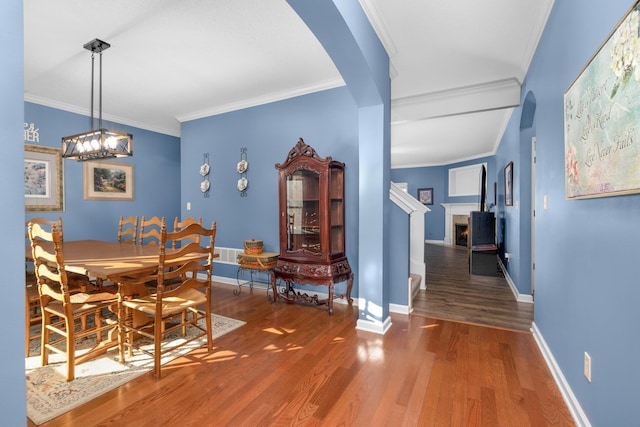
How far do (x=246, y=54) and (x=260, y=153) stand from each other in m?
1.40

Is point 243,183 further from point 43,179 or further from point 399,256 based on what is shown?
point 43,179

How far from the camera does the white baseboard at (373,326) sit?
273 centimetres

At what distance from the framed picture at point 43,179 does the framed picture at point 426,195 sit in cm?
891

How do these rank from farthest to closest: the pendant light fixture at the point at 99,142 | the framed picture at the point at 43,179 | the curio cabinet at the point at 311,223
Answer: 1. the framed picture at the point at 43,179
2. the curio cabinet at the point at 311,223
3. the pendant light fixture at the point at 99,142

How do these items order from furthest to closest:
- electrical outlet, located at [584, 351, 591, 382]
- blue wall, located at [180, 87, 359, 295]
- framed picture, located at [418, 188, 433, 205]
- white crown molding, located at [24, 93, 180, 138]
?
framed picture, located at [418, 188, 433, 205]
white crown molding, located at [24, 93, 180, 138]
blue wall, located at [180, 87, 359, 295]
electrical outlet, located at [584, 351, 591, 382]

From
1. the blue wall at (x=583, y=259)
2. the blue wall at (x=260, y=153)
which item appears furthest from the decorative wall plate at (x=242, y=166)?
the blue wall at (x=583, y=259)

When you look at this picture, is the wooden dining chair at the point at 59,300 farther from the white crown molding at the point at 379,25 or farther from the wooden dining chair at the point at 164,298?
the white crown molding at the point at 379,25

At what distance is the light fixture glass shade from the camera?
272 cm

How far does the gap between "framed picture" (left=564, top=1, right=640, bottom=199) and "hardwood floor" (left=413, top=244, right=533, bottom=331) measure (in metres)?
1.84

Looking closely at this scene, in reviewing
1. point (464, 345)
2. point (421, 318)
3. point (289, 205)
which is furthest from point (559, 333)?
point (289, 205)

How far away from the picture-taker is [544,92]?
2.39 m

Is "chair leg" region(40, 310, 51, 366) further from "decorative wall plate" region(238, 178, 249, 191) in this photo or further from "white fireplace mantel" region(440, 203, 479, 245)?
"white fireplace mantel" region(440, 203, 479, 245)

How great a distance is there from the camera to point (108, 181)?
4.58 meters

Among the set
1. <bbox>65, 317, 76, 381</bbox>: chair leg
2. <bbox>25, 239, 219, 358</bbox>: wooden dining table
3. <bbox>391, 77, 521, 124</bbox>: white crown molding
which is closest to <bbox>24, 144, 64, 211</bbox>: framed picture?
<bbox>25, 239, 219, 358</bbox>: wooden dining table
